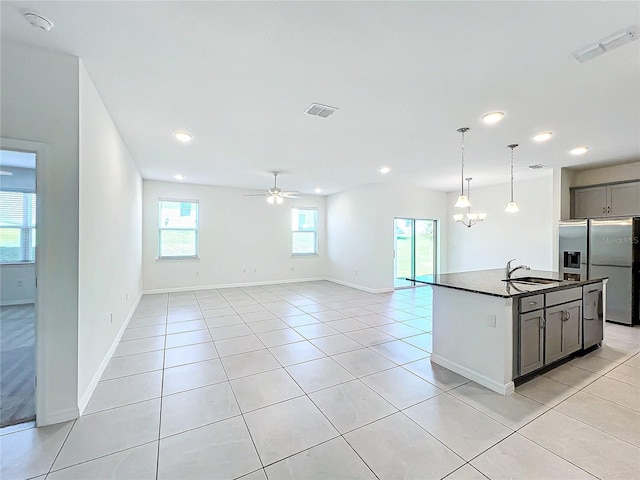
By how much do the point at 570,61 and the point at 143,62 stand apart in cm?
326

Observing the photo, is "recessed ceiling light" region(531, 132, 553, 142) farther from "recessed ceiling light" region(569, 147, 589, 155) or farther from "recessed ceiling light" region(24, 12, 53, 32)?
"recessed ceiling light" region(24, 12, 53, 32)

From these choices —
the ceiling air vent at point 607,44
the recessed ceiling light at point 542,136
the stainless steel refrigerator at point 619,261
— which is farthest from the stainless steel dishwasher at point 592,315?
the ceiling air vent at point 607,44

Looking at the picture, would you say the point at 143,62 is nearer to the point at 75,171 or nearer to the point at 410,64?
the point at 75,171

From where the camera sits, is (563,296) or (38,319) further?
(563,296)

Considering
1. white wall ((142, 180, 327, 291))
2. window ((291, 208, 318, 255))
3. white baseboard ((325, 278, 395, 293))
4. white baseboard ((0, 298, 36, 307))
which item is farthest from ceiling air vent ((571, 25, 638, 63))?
white baseboard ((0, 298, 36, 307))

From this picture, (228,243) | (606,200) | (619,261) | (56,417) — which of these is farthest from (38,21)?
(606,200)

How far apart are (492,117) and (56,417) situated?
4774 millimetres

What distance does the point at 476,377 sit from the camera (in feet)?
9.08

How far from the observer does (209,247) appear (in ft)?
24.7

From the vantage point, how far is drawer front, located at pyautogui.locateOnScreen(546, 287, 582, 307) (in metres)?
2.94

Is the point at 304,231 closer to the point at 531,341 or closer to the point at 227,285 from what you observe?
the point at 227,285

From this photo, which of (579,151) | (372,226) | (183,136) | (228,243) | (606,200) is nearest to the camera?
(183,136)

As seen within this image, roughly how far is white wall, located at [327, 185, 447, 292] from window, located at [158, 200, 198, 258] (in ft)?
13.0

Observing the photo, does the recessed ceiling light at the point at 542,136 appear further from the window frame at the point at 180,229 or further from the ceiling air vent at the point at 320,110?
the window frame at the point at 180,229
